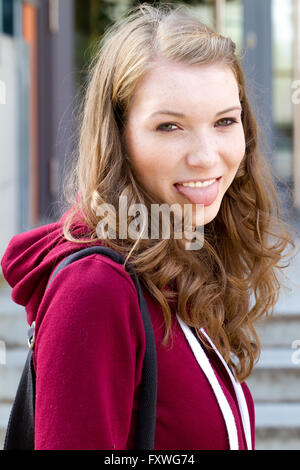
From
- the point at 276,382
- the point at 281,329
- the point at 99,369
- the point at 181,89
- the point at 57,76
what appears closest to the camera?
the point at 99,369

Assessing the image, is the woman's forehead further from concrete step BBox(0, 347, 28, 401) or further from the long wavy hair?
concrete step BBox(0, 347, 28, 401)

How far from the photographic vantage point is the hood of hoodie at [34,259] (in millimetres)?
1134

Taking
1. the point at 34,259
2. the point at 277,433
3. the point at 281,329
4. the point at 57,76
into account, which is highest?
the point at 57,76

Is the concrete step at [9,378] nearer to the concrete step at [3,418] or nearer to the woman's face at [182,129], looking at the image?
the concrete step at [3,418]

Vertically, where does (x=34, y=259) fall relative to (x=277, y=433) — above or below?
above

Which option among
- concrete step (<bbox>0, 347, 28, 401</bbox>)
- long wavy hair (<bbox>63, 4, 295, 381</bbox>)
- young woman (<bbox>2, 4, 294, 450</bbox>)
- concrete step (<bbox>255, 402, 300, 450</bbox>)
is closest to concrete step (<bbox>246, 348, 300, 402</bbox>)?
concrete step (<bbox>255, 402, 300, 450</bbox>)

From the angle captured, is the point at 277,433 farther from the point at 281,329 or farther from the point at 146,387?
the point at 146,387

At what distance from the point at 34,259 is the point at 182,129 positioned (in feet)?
1.16

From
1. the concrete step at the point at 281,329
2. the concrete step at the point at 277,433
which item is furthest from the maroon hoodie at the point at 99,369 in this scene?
the concrete step at the point at 281,329

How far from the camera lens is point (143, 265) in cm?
112

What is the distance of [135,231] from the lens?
3.85 ft

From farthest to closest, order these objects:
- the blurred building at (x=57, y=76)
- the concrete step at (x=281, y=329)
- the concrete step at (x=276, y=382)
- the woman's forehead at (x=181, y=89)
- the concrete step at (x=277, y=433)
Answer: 1. the blurred building at (x=57, y=76)
2. the concrete step at (x=281, y=329)
3. the concrete step at (x=276, y=382)
4. the concrete step at (x=277, y=433)
5. the woman's forehead at (x=181, y=89)

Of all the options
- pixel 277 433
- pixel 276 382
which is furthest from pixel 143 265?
pixel 276 382

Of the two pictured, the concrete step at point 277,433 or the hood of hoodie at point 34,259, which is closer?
the hood of hoodie at point 34,259
